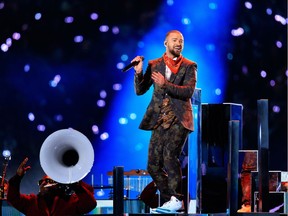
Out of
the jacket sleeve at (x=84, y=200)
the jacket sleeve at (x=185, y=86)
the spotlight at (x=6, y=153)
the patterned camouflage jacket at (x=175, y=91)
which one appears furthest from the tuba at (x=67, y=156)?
the spotlight at (x=6, y=153)

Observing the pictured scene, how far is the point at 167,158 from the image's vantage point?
16.4 feet

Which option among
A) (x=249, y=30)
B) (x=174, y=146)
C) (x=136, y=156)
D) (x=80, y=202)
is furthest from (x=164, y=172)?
(x=249, y=30)

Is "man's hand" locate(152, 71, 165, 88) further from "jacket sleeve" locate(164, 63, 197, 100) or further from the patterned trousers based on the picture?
the patterned trousers

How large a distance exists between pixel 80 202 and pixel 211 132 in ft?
4.11

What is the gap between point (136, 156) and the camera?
833cm

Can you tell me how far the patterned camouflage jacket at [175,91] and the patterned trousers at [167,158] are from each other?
0.07 meters

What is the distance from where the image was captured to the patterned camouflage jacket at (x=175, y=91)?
499 centimetres

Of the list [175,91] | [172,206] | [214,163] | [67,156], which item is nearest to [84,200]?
[67,156]

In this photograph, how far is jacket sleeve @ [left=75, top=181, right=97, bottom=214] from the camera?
5.06m

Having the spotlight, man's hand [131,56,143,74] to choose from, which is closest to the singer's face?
man's hand [131,56,143,74]

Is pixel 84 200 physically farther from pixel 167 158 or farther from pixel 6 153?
pixel 6 153

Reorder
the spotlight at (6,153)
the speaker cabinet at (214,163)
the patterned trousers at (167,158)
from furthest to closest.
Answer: the spotlight at (6,153) → the speaker cabinet at (214,163) → the patterned trousers at (167,158)

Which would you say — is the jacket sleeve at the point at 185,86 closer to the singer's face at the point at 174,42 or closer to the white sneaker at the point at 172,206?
the singer's face at the point at 174,42

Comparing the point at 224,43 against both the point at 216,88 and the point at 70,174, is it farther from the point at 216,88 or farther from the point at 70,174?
the point at 70,174
